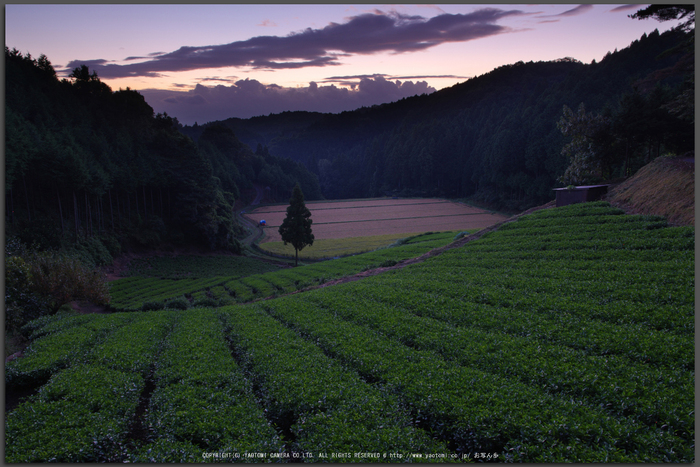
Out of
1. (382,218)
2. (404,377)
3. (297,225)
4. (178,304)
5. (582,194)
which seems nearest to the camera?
(404,377)

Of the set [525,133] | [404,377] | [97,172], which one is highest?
[525,133]

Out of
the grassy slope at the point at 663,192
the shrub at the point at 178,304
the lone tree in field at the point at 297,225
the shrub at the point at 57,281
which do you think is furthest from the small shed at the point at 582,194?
the shrub at the point at 57,281

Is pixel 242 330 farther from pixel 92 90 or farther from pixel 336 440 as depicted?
pixel 92 90

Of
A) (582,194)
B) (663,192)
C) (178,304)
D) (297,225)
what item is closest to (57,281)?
(178,304)

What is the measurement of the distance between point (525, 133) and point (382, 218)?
143ft

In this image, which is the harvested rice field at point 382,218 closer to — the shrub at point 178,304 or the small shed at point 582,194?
the small shed at point 582,194

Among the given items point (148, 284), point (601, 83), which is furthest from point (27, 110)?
point (601, 83)

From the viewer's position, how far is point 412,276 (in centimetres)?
2056

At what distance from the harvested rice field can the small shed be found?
30.8 meters

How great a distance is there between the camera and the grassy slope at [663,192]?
1823 centimetres

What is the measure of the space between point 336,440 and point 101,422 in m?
4.97

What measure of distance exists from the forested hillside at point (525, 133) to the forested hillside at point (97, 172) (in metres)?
54.1

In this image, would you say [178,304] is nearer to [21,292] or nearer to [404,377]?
[21,292]

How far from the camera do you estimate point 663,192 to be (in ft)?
66.3
